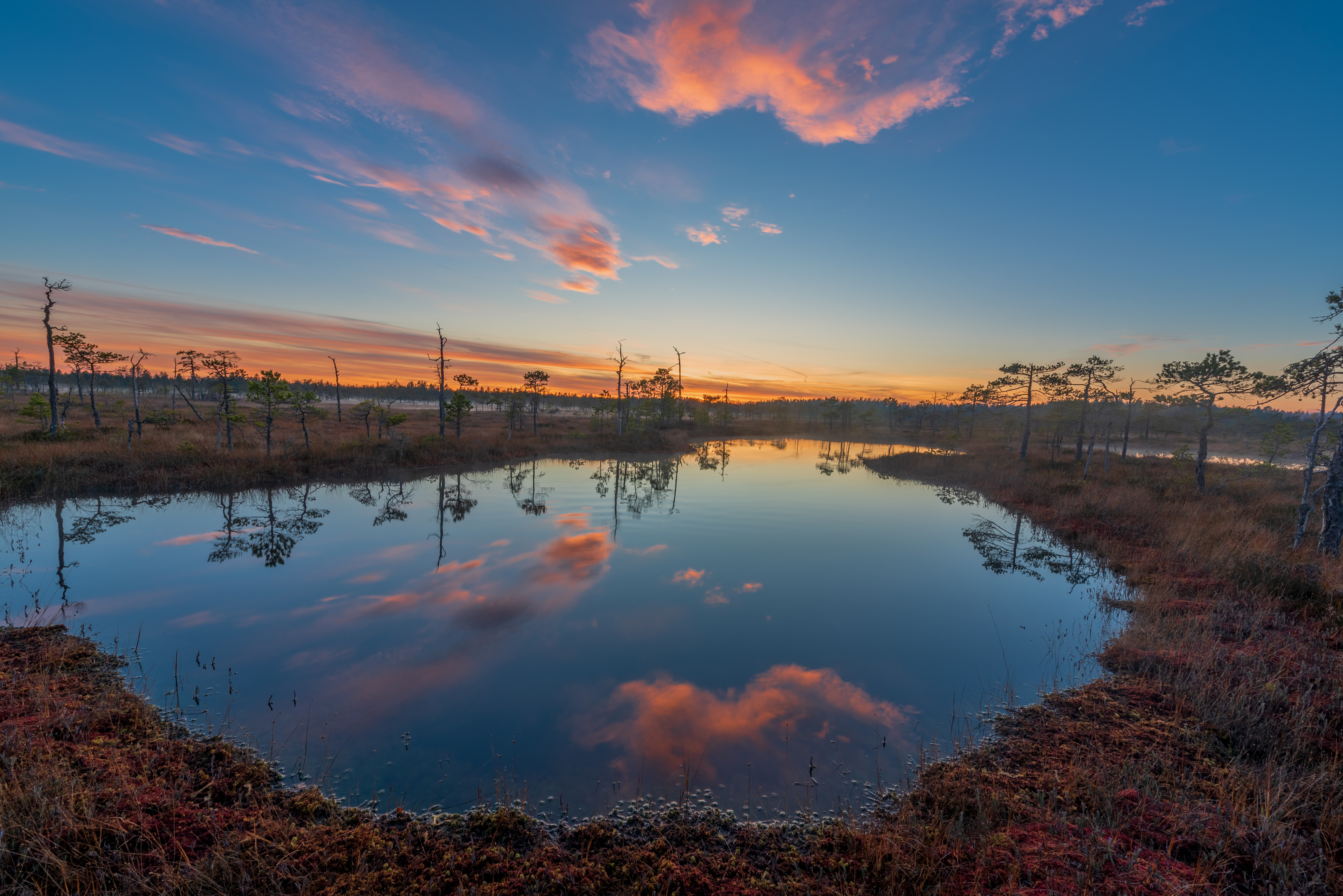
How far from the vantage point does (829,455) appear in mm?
49000

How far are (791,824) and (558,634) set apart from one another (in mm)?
5716

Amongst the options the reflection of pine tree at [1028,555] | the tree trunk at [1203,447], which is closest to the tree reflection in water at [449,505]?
the reflection of pine tree at [1028,555]

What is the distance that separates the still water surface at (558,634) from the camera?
19.7ft

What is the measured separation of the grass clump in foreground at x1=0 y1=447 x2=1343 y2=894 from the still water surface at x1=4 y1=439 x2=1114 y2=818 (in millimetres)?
619

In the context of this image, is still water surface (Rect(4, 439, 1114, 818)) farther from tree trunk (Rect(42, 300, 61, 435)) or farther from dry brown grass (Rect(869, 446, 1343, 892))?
tree trunk (Rect(42, 300, 61, 435))

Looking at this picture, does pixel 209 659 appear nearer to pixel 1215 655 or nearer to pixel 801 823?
pixel 801 823

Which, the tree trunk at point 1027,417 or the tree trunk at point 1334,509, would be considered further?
the tree trunk at point 1027,417

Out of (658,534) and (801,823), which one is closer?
(801,823)

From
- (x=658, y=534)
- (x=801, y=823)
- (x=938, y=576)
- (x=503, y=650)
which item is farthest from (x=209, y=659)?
(x=938, y=576)

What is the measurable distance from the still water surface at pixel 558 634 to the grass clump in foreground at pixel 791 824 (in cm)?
62

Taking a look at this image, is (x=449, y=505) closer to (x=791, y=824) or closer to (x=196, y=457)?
(x=196, y=457)

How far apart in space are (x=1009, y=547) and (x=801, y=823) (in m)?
16.3

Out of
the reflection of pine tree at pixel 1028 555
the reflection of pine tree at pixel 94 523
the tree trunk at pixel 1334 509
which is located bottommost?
the reflection of pine tree at pixel 94 523

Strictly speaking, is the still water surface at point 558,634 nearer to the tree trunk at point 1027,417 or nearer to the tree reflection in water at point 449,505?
the tree reflection in water at point 449,505
